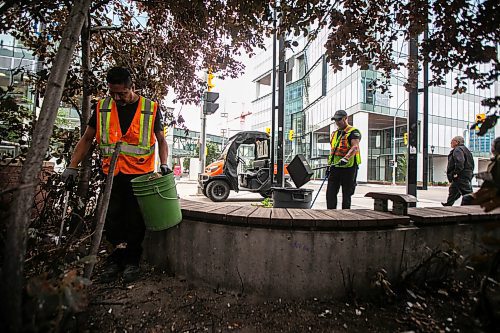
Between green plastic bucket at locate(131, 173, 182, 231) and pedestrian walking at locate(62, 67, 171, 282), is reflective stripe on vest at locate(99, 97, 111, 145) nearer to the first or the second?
pedestrian walking at locate(62, 67, 171, 282)

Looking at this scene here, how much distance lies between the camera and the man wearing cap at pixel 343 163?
386cm

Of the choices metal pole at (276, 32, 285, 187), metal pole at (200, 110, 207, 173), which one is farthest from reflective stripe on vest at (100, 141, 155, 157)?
metal pole at (200, 110, 207, 173)

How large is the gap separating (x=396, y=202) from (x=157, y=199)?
201 centimetres

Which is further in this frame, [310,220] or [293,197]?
[293,197]

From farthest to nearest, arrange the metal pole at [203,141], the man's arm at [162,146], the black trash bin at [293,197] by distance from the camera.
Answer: the metal pole at [203,141], the black trash bin at [293,197], the man's arm at [162,146]

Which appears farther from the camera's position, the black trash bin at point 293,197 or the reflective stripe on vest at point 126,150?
the black trash bin at point 293,197

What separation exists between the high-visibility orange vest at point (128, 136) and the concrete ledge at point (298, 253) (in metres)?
0.70

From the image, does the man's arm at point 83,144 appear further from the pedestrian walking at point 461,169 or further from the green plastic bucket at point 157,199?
the pedestrian walking at point 461,169

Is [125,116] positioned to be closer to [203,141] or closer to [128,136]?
[128,136]

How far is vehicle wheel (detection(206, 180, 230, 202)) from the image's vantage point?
8.40 meters

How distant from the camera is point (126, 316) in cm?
175

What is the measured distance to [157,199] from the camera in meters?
2.04

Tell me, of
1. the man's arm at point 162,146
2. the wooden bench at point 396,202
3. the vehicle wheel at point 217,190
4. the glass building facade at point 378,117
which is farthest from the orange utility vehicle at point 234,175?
the glass building facade at point 378,117

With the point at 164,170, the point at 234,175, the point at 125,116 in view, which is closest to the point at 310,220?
the point at 164,170
